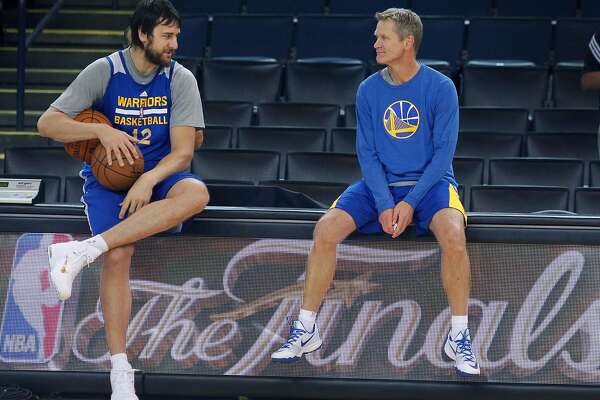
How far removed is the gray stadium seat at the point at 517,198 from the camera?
240 inches

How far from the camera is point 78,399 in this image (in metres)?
4.54

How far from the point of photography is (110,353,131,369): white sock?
4227 millimetres

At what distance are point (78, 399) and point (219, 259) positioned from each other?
892 millimetres

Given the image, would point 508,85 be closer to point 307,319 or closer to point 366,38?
point 366,38

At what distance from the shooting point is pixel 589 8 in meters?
9.53

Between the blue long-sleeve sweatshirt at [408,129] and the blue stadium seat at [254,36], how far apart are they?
15.5ft

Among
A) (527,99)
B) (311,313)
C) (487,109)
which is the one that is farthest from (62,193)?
(527,99)

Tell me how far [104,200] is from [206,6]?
19.0ft

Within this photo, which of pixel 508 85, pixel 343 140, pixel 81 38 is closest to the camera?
pixel 343 140

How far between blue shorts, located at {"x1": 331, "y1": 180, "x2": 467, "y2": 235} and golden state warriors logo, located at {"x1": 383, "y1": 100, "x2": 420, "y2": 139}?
9.9 inches

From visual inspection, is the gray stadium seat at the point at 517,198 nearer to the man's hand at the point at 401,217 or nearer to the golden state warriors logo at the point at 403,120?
the golden state warriors logo at the point at 403,120

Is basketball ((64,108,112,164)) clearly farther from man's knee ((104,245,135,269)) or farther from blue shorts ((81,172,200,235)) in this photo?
man's knee ((104,245,135,269))

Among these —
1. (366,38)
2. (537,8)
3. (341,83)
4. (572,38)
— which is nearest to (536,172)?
(341,83)

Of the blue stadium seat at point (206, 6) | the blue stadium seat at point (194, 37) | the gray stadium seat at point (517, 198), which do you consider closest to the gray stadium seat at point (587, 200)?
the gray stadium seat at point (517, 198)
